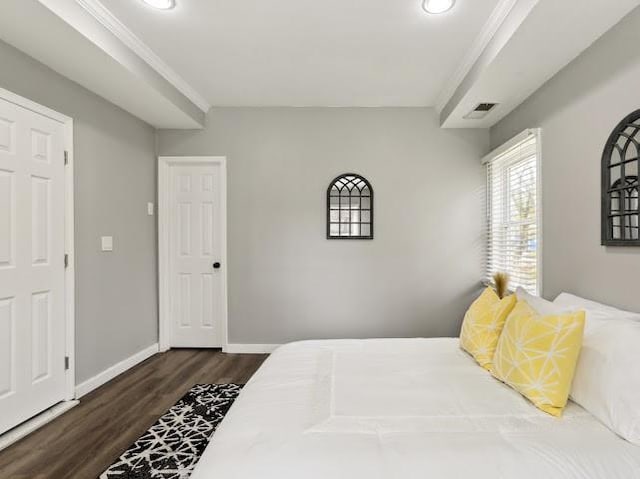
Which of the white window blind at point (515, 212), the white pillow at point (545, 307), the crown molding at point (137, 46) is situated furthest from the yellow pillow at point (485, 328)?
the crown molding at point (137, 46)

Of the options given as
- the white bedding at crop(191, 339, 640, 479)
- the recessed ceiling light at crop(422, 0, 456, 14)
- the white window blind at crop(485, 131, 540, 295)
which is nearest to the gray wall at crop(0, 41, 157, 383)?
the white bedding at crop(191, 339, 640, 479)

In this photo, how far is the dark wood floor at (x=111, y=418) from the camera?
1936 millimetres

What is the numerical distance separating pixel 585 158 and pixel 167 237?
373 cm

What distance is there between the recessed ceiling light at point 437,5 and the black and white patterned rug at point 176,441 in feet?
9.45

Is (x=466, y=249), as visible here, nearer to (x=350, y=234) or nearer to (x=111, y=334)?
(x=350, y=234)

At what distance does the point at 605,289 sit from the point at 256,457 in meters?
2.06

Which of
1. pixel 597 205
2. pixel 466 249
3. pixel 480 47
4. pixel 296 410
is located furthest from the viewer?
pixel 466 249

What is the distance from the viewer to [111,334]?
312 cm

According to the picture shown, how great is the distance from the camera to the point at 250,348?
3785 mm

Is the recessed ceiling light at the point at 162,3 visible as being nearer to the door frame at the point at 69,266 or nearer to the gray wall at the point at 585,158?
the door frame at the point at 69,266

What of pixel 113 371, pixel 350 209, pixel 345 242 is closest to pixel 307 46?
pixel 350 209

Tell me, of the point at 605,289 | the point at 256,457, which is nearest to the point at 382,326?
the point at 605,289

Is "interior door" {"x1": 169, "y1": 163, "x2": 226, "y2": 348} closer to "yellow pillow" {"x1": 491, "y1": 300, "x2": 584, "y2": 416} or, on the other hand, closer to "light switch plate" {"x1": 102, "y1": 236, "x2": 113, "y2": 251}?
"light switch plate" {"x1": 102, "y1": 236, "x2": 113, "y2": 251}

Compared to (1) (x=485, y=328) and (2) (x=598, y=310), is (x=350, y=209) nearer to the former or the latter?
(1) (x=485, y=328)
